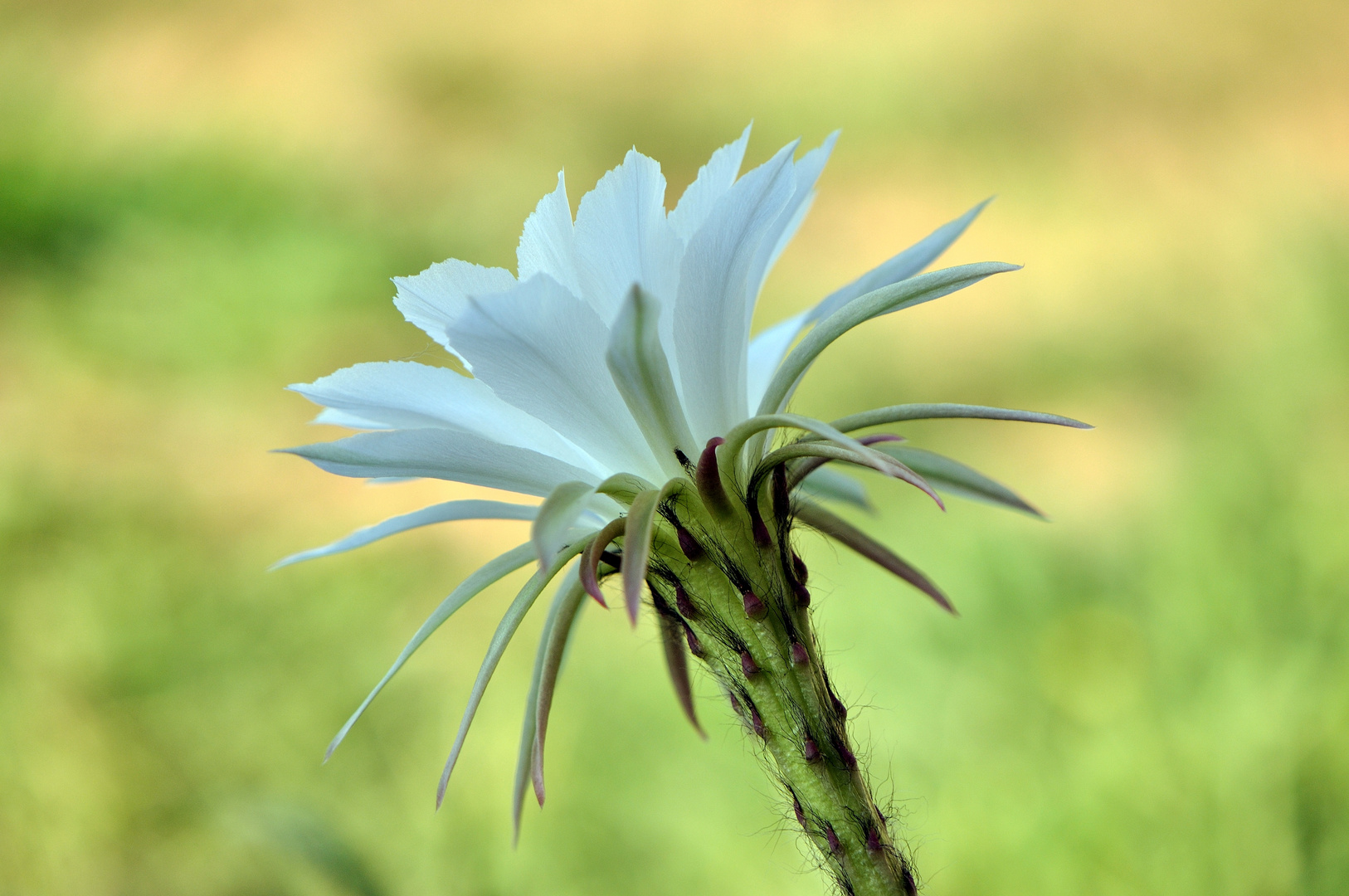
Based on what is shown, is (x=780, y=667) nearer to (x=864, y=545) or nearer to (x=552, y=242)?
(x=864, y=545)

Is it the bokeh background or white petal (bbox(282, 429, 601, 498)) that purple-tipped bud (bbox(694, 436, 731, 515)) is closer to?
white petal (bbox(282, 429, 601, 498))

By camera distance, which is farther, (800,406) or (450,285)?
(800,406)

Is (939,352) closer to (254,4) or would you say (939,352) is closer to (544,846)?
(544,846)

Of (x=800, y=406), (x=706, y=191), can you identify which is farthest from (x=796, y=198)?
(x=800, y=406)

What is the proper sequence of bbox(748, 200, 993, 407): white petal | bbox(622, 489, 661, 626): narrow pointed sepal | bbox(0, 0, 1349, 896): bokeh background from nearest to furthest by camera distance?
bbox(622, 489, 661, 626): narrow pointed sepal
bbox(748, 200, 993, 407): white petal
bbox(0, 0, 1349, 896): bokeh background

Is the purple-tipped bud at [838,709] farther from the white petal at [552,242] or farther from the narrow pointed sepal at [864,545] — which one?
the white petal at [552,242]

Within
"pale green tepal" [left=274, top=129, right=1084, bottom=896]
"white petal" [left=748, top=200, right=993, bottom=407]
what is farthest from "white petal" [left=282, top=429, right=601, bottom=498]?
"white petal" [left=748, top=200, right=993, bottom=407]

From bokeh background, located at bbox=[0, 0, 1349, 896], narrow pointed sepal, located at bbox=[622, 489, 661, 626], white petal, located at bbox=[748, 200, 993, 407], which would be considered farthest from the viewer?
bokeh background, located at bbox=[0, 0, 1349, 896]

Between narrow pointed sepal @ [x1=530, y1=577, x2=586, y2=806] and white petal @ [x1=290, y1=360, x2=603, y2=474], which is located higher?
white petal @ [x1=290, y1=360, x2=603, y2=474]
